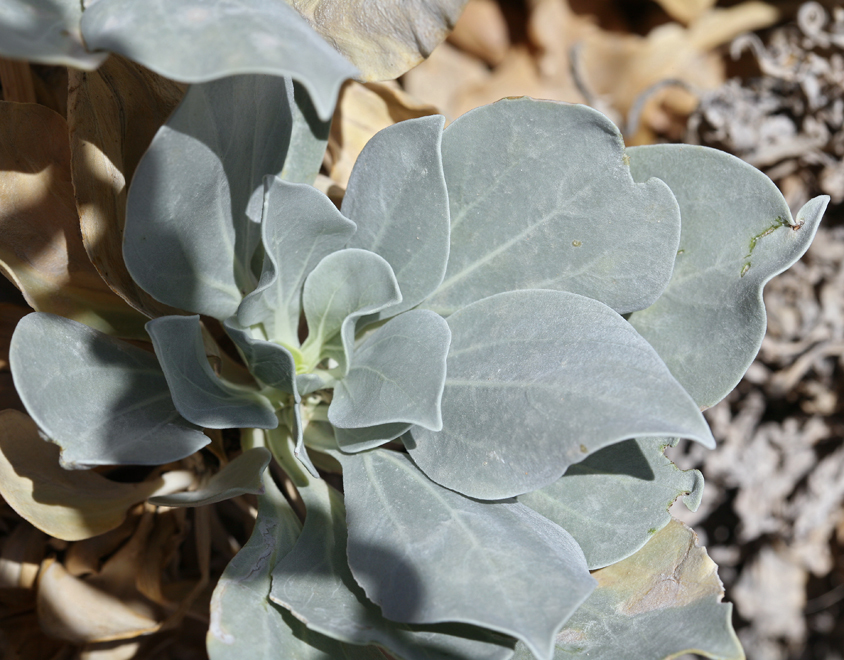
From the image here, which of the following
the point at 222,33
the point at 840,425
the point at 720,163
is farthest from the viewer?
the point at 840,425

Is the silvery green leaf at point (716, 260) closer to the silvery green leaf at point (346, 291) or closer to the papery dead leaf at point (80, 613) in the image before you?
the silvery green leaf at point (346, 291)

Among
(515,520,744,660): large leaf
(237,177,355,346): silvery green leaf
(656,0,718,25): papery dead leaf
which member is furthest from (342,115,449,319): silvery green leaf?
(656,0,718,25): papery dead leaf

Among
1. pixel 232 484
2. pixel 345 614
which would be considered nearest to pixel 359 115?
pixel 232 484

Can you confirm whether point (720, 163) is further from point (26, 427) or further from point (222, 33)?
point (26, 427)

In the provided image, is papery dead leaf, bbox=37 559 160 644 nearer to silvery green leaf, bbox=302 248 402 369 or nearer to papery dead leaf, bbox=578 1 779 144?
silvery green leaf, bbox=302 248 402 369

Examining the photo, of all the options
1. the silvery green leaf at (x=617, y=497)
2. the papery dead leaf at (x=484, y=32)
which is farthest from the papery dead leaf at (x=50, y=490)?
the papery dead leaf at (x=484, y=32)

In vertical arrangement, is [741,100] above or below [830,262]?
above

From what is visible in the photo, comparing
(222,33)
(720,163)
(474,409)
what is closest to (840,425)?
(720,163)
